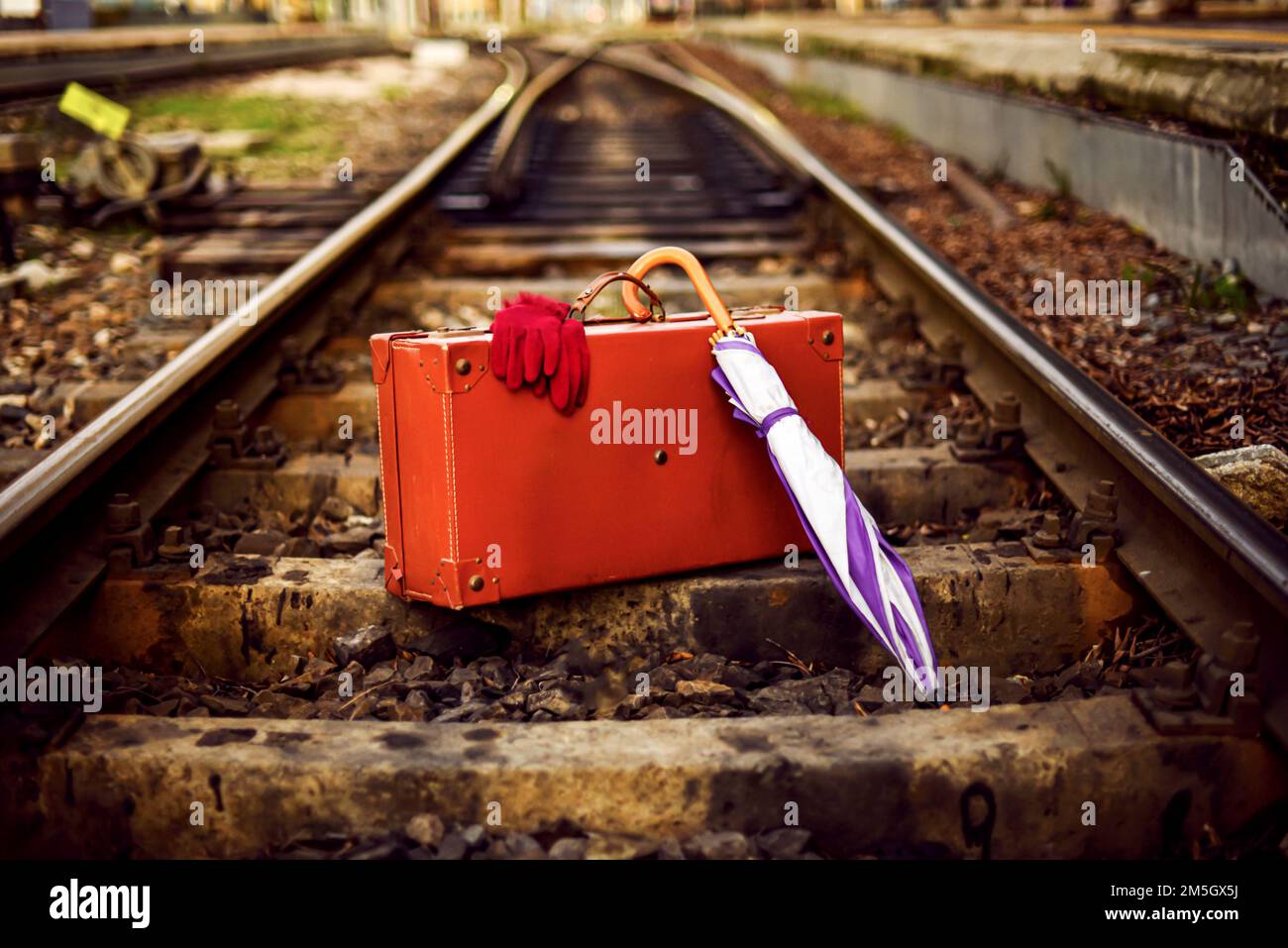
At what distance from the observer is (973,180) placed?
785 cm

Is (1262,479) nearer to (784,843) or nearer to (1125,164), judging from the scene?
(784,843)

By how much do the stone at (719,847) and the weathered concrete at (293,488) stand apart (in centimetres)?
174

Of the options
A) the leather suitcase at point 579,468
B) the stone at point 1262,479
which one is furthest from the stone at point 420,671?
the stone at point 1262,479

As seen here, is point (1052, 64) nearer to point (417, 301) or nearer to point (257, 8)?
point (417, 301)

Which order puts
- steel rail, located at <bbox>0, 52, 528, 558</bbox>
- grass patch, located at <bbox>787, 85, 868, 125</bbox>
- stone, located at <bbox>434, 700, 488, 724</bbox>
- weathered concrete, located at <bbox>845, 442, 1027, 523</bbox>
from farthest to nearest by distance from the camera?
grass patch, located at <bbox>787, 85, 868, 125</bbox>
weathered concrete, located at <bbox>845, 442, 1027, 523</bbox>
steel rail, located at <bbox>0, 52, 528, 558</bbox>
stone, located at <bbox>434, 700, 488, 724</bbox>

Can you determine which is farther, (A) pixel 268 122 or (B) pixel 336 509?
(A) pixel 268 122

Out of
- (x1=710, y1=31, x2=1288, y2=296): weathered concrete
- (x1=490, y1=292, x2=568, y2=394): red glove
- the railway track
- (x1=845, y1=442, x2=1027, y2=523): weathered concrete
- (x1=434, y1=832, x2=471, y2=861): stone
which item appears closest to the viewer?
(x1=434, y1=832, x2=471, y2=861): stone

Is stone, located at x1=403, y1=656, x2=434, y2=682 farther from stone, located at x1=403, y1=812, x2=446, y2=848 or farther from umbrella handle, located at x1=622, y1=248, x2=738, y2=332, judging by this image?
umbrella handle, located at x1=622, y1=248, x2=738, y2=332

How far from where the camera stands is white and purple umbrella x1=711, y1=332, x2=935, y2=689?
8.42 feet

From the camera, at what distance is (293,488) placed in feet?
11.7

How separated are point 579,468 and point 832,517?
564 mm

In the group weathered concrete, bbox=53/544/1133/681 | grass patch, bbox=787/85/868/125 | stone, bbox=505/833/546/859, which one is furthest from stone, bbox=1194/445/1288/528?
grass patch, bbox=787/85/868/125

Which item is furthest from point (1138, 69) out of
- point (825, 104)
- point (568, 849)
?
point (825, 104)

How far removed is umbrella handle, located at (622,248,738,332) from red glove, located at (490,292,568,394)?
1.02ft
